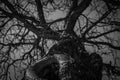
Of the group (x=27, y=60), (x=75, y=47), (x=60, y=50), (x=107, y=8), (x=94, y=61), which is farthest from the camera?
(x=27, y=60)

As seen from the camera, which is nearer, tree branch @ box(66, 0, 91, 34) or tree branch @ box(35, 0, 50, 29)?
tree branch @ box(66, 0, 91, 34)

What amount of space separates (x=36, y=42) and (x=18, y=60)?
127 centimetres

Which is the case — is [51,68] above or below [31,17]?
below

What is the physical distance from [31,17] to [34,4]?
0.67m

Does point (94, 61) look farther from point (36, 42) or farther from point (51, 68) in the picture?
point (36, 42)

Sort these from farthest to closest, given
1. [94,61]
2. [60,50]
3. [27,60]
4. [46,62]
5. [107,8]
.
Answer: [27,60], [107,8], [94,61], [60,50], [46,62]

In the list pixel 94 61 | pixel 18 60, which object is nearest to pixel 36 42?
pixel 18 60

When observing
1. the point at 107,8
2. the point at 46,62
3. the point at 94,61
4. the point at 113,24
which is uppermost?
the point at 107,8

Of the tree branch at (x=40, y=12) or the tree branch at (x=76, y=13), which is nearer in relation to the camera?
the tree branch at (x=76, y=13)

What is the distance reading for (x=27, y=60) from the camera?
6664 millimetres

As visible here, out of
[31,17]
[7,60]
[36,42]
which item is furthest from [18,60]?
[31,17]

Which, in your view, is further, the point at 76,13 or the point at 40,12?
the point at 40,12

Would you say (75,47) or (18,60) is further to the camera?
(18,60)

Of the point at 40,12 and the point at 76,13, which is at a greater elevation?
the point at 40,12
